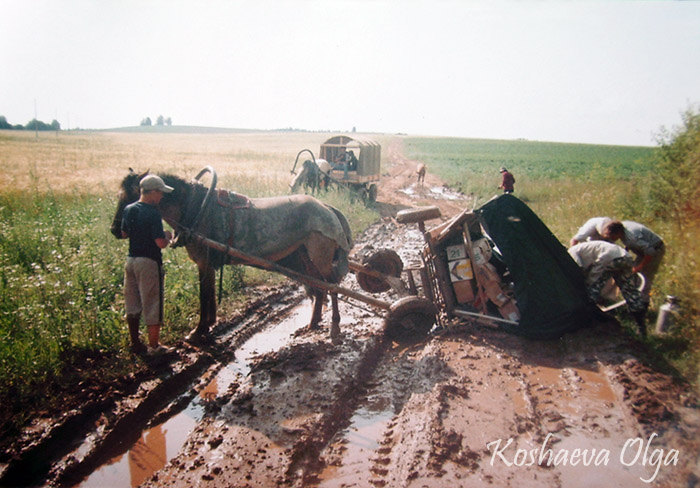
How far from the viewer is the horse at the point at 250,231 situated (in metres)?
4.66

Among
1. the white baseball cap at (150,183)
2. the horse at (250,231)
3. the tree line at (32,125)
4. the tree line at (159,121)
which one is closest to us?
the white baseball cap at (150,183)

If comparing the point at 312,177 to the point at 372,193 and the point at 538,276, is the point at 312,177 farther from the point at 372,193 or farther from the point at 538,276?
the point at 538,276

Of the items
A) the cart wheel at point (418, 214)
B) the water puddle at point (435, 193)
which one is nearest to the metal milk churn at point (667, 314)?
the cart wheel at point (418, 214)

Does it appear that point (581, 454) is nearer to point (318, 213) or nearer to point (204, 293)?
point (318, 213)

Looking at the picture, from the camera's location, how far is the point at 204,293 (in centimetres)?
503

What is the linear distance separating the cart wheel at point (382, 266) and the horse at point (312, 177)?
21.5 feet

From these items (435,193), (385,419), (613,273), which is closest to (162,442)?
(385,419)

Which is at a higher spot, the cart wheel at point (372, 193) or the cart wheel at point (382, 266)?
the cart wheel at point (372, 193)

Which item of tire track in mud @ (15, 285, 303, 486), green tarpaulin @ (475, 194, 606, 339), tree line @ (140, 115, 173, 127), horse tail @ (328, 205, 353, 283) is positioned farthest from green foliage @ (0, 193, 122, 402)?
tree line @ (140, 115, 173, 127)

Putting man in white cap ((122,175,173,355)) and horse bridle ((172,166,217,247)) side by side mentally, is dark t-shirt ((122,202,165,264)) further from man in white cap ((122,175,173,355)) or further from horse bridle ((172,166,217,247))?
horse bridle ((172,166,217,247))

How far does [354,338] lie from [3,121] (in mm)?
90329

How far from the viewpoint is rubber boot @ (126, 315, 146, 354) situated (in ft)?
14.3

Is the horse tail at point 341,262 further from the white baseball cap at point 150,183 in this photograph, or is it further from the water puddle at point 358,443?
the white baseball cap at point 150,183

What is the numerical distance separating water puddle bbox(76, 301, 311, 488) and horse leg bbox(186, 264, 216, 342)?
508mm
